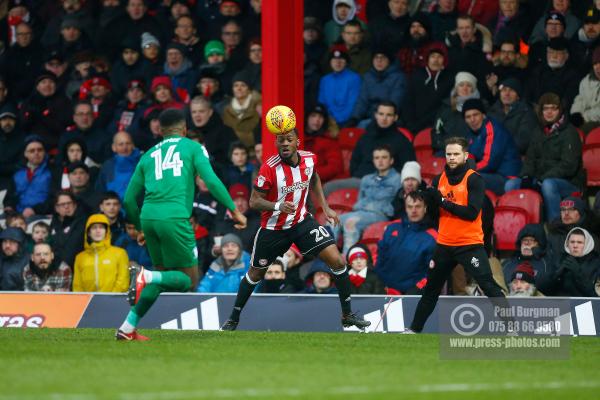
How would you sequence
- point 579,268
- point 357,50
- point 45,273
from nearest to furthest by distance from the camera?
point 579,268 < point 45,273 < point 357,50

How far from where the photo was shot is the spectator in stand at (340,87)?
1797 centimetres

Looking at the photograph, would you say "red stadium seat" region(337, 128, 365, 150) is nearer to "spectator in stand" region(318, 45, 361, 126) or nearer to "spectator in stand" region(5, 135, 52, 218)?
"spectator in stand" region(318, 45, 361, 126)

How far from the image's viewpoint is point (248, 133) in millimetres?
18297

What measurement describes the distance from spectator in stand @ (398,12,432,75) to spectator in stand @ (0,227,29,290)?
5564 mm

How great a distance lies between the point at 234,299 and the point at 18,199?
19.6 feet

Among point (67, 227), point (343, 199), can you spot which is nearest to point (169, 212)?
point (343, 199)

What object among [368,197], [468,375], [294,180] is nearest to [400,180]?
[368,197]

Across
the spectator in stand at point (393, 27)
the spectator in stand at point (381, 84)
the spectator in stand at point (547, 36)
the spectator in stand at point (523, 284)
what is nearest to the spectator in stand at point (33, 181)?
the spectator in stand at point (381, 84)

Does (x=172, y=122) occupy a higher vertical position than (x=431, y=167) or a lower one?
higher

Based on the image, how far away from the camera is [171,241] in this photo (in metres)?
11.0

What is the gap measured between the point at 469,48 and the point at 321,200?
5658 mm

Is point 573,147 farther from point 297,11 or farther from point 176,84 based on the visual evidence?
point 176,84

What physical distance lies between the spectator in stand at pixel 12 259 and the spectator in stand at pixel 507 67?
6199mm

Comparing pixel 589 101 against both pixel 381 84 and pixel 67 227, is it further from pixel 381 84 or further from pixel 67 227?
pixel 67 227
